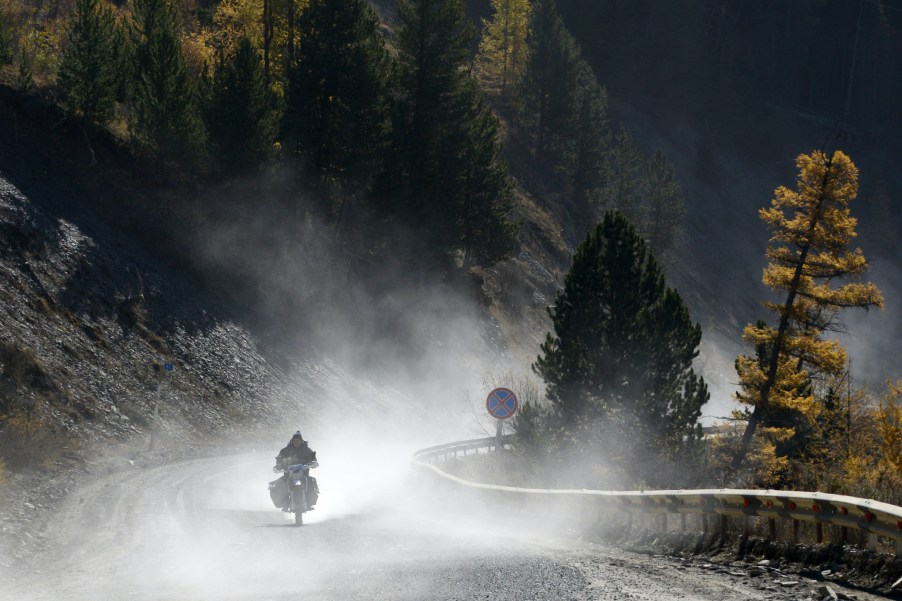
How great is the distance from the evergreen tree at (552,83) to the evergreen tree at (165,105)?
4063 cm

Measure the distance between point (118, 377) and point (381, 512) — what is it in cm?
1619

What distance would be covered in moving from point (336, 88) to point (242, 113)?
19.9 feet

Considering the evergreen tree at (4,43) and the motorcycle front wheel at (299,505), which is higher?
the evergreen tree at (4,43)

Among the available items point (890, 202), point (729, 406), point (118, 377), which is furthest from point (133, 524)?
point (890, 202)

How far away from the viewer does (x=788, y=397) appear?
98.9 ft

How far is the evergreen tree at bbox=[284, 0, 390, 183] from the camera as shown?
1928 inches

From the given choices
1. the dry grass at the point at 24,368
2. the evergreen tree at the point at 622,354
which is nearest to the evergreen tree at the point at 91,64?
the dry grass at the point at 24,368

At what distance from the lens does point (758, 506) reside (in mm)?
12461

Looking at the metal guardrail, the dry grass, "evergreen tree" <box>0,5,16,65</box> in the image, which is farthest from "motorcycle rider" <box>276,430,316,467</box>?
"evergreen tree" <box>0,5,16,65</box>

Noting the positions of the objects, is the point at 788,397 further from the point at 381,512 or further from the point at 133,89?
the point at 133,89

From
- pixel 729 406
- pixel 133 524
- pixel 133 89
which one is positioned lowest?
pixel 133 524

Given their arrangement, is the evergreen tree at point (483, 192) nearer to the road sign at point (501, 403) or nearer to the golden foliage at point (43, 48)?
the golden foliage at point (43, 48)

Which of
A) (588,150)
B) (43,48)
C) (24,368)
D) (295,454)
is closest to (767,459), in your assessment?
(295,454)

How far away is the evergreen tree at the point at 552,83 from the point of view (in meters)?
78.9
